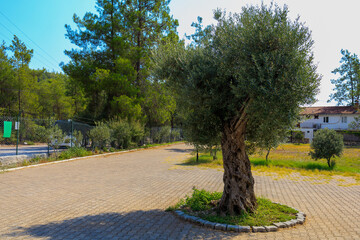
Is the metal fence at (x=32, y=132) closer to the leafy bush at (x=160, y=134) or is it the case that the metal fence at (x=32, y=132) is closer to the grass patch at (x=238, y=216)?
the grass patch at (x=238, y=216)

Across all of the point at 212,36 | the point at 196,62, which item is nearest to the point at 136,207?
the point at 196,62

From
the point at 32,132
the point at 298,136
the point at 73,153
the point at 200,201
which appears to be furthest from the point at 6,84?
the point at 298,136

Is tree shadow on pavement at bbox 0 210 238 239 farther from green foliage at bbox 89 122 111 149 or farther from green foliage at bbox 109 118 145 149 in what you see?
green foliage at bbox 109 118 145 149

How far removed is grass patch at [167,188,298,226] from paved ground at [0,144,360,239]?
0.34 metres

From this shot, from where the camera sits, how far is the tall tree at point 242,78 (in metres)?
4.64

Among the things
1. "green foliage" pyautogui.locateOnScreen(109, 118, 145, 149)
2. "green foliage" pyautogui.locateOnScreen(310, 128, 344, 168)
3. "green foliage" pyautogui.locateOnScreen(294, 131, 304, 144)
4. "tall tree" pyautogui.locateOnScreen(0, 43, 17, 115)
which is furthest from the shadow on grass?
"green foliage" pyautogui.locateOnScreen(294, 131, 304, 144)

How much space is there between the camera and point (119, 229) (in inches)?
193

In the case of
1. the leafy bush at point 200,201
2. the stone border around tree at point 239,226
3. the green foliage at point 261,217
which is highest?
the leafy bush at point 200,201

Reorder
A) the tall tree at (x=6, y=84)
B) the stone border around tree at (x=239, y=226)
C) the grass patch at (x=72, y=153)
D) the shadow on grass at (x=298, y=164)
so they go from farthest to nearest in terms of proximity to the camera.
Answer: the tall tree at (x=6, y=84) < the grass patch at (x=72, y=153) < the shadow on grass at (x=298, y=164) < the stone border around tree at (x=239, y=226)

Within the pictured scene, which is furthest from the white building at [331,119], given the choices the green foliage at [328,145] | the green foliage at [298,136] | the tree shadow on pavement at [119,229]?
the tree shadow on pavement at [119,229]

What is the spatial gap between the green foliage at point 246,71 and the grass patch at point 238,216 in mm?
1580

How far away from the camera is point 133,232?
188 inches

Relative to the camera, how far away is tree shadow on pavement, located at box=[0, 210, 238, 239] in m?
4.59

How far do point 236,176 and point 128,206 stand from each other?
2697 mm
